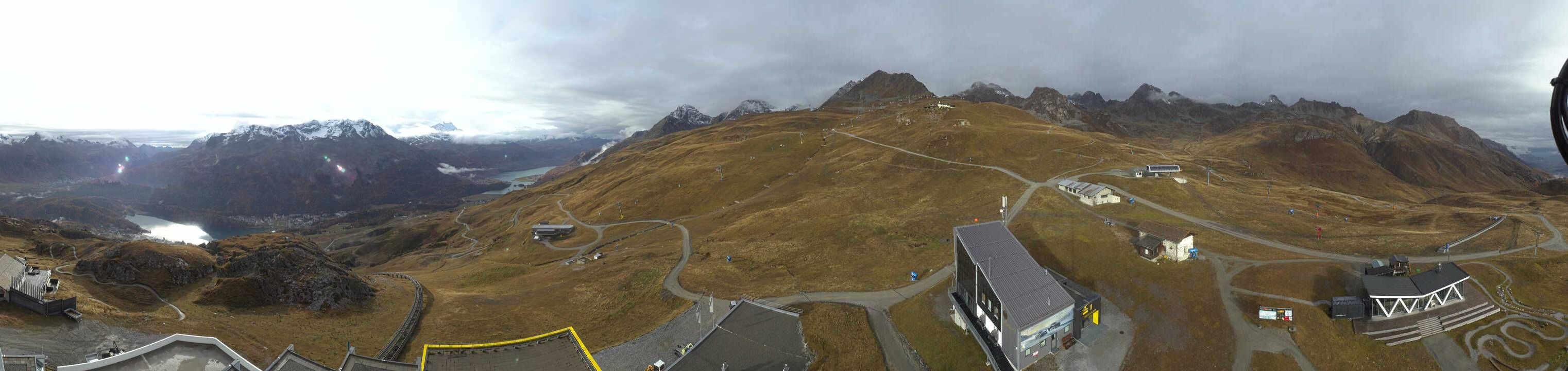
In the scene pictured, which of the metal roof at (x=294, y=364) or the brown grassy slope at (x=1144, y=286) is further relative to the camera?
the brown grassy slope at (x=1144, y=286)

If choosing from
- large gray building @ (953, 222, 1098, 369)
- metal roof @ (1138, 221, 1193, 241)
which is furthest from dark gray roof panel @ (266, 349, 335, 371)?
metal roof @ (1138, 221, 1193, 241)

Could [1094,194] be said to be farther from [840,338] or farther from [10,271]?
[10,271]

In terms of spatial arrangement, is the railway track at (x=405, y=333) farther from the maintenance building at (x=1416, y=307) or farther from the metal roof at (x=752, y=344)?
the maintenance building at (x=1416, y=307)

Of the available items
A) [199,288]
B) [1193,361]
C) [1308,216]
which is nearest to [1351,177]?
[1308,216]

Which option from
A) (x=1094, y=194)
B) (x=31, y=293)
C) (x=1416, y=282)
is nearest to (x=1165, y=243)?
(x=1416, y=282)

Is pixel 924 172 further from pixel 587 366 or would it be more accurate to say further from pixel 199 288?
pixel 199 288

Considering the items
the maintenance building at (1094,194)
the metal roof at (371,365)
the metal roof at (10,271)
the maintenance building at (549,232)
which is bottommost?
the maintenance building at (549,232)

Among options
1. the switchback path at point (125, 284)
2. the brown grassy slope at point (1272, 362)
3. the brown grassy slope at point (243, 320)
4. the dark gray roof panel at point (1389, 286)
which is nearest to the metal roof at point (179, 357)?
the brown grassy slope at point (243, 320)
